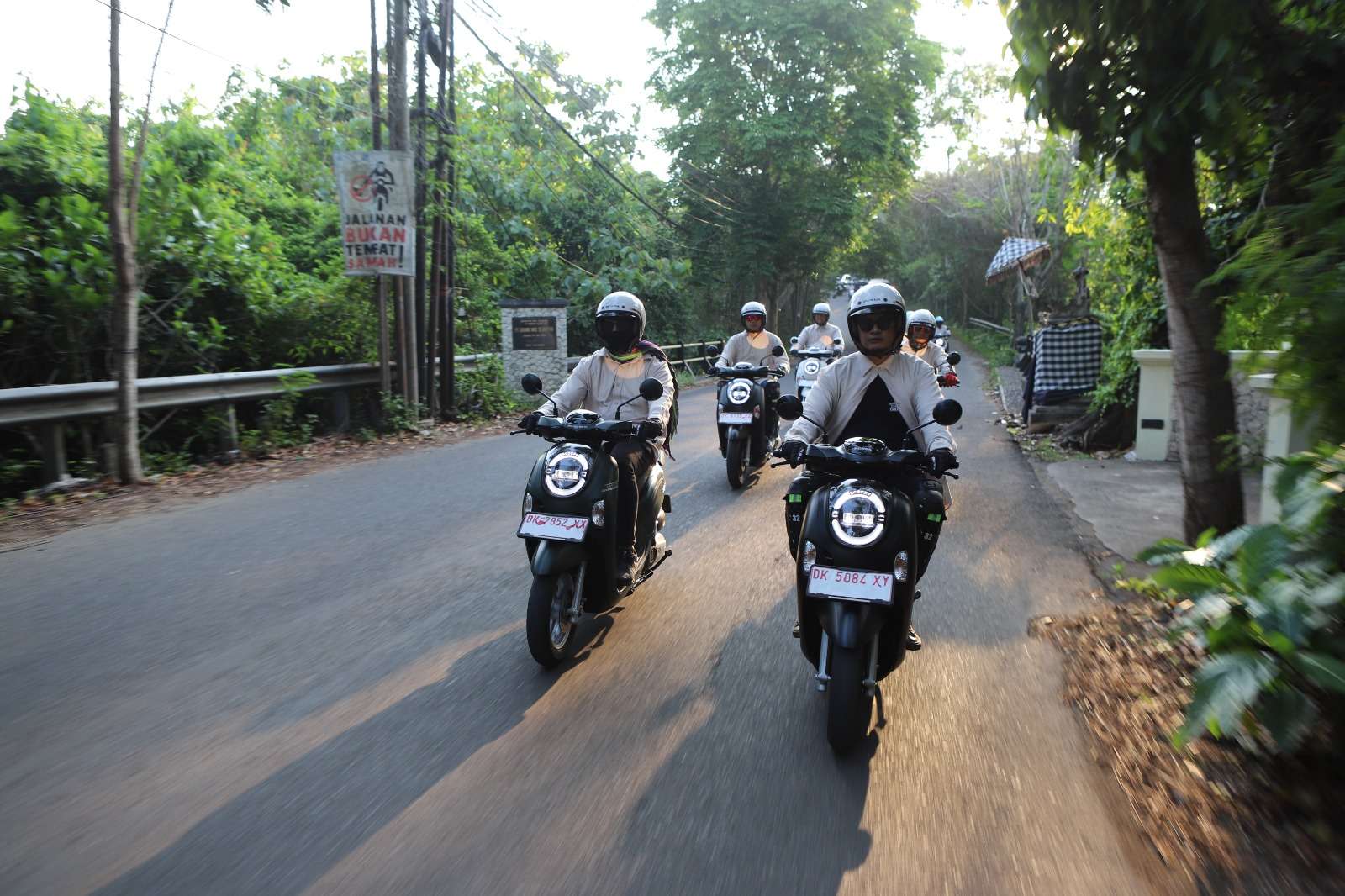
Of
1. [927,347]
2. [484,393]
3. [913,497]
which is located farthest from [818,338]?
[913,497]

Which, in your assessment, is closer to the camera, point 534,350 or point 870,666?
point 870,666

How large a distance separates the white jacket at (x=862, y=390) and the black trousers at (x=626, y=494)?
1.01 meters

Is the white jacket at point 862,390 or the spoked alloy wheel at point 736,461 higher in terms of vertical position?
the white jacket at point 862,390

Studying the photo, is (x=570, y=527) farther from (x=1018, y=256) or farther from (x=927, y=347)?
(x=1018, y=256)

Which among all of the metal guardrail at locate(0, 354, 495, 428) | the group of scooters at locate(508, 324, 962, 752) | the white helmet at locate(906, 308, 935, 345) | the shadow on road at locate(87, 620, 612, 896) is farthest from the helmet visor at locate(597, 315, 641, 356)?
the metal guardrail at locate(0, 354, 495, 428)

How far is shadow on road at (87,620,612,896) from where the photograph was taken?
9.01 ft

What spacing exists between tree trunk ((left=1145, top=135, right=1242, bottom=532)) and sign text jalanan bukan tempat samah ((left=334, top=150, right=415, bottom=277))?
942 centimetres

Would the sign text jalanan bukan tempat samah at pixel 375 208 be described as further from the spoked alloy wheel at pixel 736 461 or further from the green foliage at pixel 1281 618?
the green foliage at pixel 1281 618

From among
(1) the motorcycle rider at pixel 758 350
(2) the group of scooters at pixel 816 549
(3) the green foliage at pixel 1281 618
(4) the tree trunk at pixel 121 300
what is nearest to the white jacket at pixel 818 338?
(1) the motorcycle rider at pixel 758 350

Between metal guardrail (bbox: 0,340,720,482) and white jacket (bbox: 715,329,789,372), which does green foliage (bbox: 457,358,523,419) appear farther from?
white jacket (bbox: 715,329,789,372)

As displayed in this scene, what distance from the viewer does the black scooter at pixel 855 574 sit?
11.6 ft

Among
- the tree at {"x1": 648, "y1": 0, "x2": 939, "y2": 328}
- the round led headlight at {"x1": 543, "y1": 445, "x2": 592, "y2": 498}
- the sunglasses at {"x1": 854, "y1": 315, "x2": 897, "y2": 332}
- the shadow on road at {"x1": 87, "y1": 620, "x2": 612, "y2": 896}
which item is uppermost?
the tree at {"x1": 648, "y1": 0, "x2": 939, "y2": 328}

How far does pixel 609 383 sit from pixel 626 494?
0.94 meters

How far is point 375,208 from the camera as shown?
1228 centimetres
